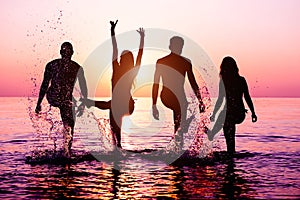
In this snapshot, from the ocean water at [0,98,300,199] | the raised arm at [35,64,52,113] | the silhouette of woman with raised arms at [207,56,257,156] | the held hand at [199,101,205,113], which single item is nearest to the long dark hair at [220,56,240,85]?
the silhouette of woman with raised arms at [207,56,257,156]

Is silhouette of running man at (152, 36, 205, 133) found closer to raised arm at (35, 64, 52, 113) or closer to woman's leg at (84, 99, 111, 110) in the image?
woman's leg at (84, 99, 111, 110)

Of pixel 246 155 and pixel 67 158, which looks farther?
pixel 246 155

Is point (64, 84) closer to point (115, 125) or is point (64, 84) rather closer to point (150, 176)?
point (115, 125)

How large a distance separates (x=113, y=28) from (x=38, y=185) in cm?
519

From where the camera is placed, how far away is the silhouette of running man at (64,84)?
45.9 feet

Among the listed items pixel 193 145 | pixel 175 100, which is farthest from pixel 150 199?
pixel 193 145

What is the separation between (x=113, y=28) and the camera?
552 inches

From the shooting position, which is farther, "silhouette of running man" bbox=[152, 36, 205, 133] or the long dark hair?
"silhouette of running man" bbox=[152, 36, 205, 133]

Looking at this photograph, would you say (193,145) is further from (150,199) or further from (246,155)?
(150,199)

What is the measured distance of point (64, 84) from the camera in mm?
14227

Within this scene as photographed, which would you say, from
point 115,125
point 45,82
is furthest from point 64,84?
point 115,125

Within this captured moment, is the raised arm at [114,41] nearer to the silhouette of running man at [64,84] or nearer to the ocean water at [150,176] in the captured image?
the silhouette of running man at [64,84]

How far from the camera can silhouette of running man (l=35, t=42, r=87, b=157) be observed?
551 inches

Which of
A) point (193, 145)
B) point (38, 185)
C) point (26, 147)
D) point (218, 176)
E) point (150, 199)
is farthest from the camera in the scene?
point (26, 147)
